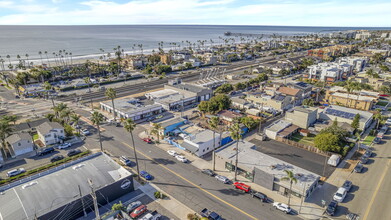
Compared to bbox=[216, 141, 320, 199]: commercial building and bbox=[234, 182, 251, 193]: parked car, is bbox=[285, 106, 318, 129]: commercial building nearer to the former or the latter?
bbox=[216, 141, 320, 199]: commercial building

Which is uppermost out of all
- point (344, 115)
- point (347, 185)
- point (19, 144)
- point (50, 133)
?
point (344, 115)

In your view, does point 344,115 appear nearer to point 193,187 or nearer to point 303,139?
point 303,139

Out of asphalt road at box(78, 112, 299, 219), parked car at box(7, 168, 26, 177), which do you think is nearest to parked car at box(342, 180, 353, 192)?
asphalt road at box(78, 112, 299, 219)

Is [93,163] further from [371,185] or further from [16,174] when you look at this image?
[371,185]

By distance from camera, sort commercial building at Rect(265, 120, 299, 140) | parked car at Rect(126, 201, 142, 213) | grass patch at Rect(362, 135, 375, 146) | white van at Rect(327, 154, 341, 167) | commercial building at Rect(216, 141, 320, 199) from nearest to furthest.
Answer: parked car at Rect(126, 201, 142, 213) < commercial building at Rect(216, 141, 320, 199) < white van at Rect(327, 154, 341, 167) < grass patch at Rect(362, 135, 375, 146) < commercial building at Rect(265, 120, 299, 140)

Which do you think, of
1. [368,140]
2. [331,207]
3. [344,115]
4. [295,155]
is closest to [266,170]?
[331,207]

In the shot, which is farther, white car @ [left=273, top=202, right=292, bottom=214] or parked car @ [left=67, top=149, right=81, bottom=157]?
parked car @ [left=67, top=149, right=81, bottom=157]
